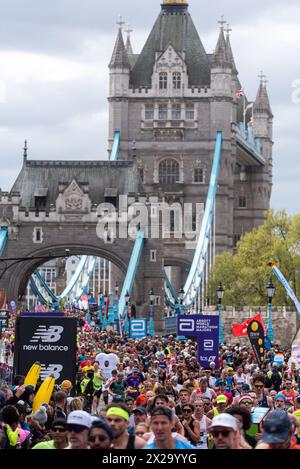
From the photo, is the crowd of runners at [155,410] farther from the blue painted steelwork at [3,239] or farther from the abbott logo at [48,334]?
the blue painted steelwork at [3,239]

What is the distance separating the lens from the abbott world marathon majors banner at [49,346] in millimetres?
25672

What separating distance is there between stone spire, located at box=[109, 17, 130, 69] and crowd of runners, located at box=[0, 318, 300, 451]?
80736mm

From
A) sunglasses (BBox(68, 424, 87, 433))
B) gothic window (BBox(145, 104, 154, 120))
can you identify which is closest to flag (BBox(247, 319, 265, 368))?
sunglasses (BBox(68, 424, 87, 433))

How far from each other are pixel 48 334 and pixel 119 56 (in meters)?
98.1

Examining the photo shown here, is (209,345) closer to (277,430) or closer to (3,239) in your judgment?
(277,430)

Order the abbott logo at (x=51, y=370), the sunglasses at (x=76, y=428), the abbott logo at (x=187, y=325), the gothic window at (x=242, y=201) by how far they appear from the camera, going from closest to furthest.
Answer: the sunglasses at (x=76, y=428) → the abbott logo at (x=51, y=370) → the abbott logo at (x=187, y=325) → the gothic window at (x=242, y=201)

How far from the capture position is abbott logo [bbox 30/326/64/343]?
2580 centimetres

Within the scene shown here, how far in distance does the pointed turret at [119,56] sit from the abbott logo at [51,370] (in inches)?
3855

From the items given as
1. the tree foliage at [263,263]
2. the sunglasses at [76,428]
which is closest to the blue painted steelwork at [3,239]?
the tree foliage at [263,263]

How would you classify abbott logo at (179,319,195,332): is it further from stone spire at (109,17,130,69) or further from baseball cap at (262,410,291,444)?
stone spire at (109,17,130,69)

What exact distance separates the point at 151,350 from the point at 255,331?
944cm

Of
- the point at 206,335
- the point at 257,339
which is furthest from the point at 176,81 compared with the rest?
the point at 206,335
